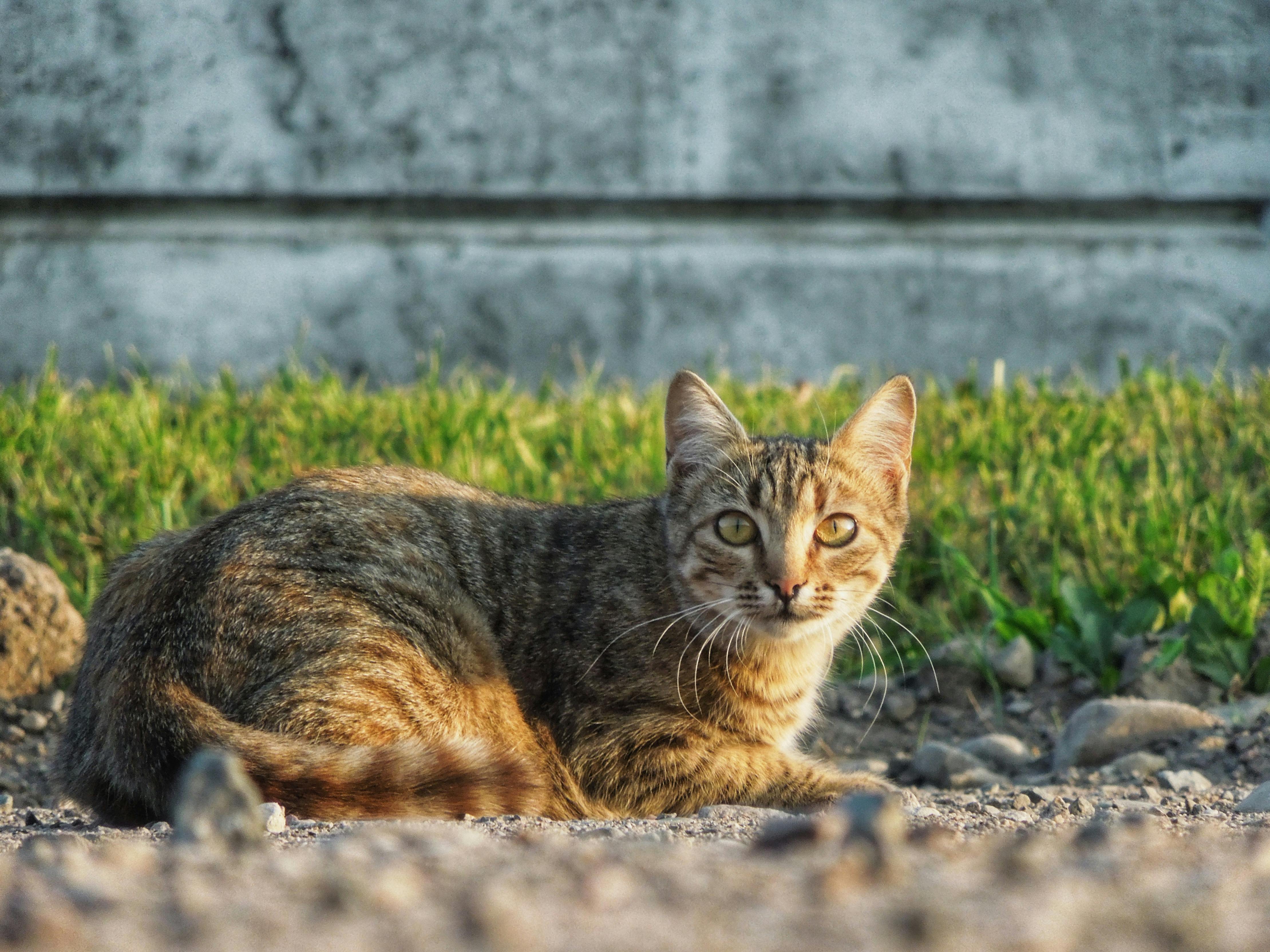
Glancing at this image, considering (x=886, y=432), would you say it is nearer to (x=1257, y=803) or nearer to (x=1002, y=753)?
(x=1002, y=753)

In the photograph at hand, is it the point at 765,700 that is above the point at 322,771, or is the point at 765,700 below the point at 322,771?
below

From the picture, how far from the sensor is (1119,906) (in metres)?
1.40

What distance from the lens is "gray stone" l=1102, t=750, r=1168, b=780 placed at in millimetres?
3521

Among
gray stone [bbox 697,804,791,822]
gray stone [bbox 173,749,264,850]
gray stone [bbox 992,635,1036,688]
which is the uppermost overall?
gray stone [bbox 173,749,264,850]

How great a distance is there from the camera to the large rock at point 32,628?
401 centimetres

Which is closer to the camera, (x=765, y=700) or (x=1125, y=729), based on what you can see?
(x=765, y=700)

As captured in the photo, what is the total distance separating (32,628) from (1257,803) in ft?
11.5

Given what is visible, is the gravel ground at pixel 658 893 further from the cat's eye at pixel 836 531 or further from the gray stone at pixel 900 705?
the gray stone at pixel 900 705

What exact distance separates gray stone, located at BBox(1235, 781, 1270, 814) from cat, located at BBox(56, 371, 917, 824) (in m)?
0.81

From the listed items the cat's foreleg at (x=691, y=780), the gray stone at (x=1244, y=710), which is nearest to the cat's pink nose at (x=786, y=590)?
the cat's foreleg at (x=691, y=780)

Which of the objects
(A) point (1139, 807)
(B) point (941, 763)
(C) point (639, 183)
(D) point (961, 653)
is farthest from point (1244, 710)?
(C) point (639, 183)

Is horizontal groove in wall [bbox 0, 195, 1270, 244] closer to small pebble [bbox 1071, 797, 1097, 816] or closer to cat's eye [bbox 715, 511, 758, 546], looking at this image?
cat's eye [bbox 715, 511, 758, 546]

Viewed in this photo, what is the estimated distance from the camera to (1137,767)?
354 cm

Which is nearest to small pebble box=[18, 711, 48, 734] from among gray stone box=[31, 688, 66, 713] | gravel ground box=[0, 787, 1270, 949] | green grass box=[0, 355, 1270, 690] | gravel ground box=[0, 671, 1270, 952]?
gray stone box=[31, 688, 66, 713]
